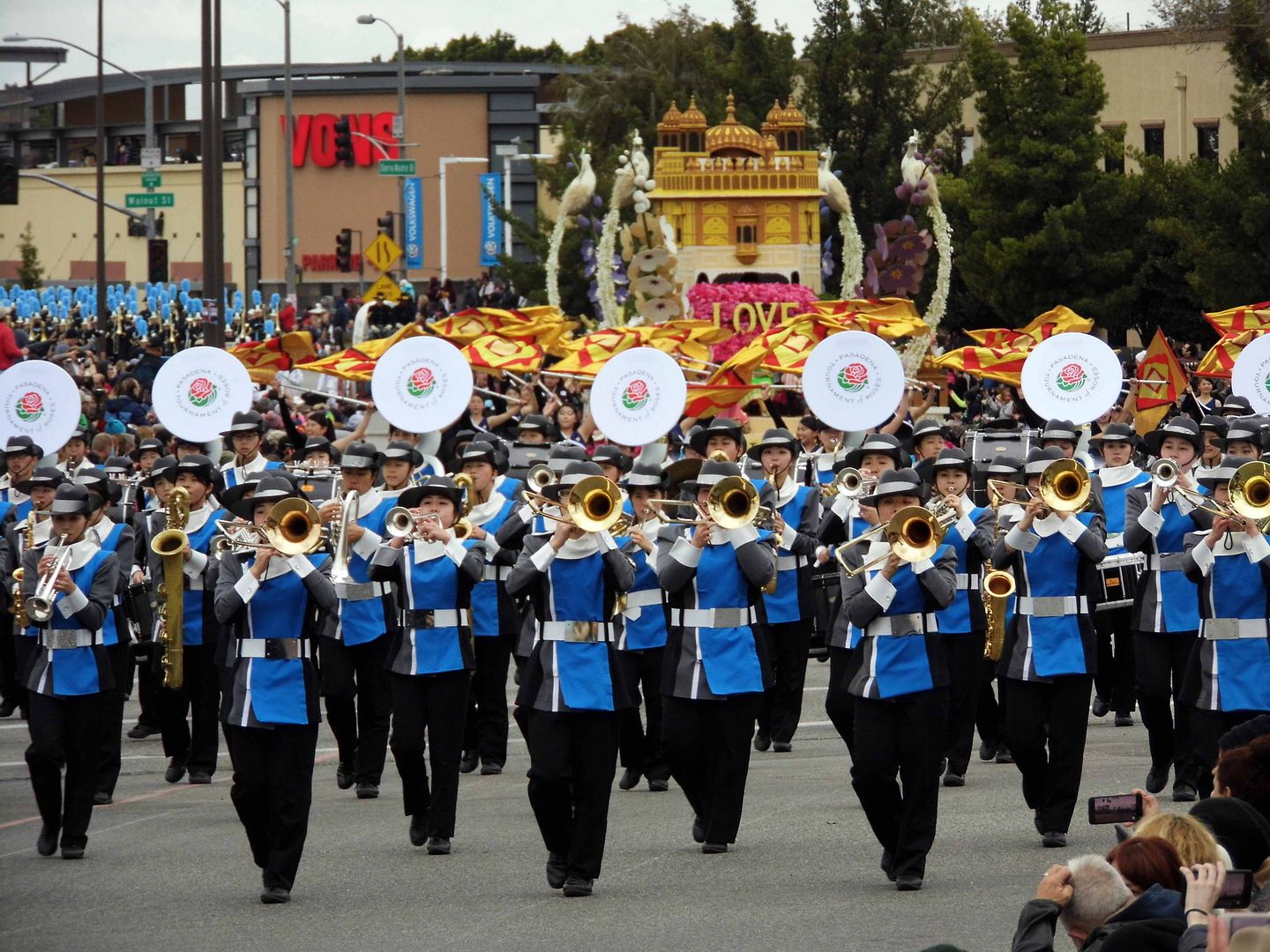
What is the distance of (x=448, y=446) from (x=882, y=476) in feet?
30.5

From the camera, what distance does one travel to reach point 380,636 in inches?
506

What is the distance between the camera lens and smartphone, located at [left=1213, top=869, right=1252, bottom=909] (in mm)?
5160

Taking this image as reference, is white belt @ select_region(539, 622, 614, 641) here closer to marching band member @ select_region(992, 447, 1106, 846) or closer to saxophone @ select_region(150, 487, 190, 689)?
marching band member @ select_region(992, 447, 1106, 846)

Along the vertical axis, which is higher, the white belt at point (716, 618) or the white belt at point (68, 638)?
the white belt at point (716, 618)

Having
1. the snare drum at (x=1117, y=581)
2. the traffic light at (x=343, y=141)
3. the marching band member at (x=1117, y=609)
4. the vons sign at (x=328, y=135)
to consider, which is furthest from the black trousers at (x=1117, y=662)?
the vons sign at (x=328, y=135)

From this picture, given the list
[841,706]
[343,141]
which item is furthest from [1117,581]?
[343,141]

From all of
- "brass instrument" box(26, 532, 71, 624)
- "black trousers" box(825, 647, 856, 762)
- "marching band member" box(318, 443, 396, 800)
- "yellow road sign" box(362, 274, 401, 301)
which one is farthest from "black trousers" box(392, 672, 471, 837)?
"yellow road sign" box(362, 274, 401, 301)

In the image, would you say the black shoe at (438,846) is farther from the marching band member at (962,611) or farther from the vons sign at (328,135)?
the vons sign at (328,135)

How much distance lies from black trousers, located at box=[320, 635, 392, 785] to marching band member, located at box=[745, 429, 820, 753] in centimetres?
237

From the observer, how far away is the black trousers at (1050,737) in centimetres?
1048

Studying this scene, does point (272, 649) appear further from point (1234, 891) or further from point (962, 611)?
point (1234, 891)

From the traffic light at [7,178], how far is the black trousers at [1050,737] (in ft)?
32.3

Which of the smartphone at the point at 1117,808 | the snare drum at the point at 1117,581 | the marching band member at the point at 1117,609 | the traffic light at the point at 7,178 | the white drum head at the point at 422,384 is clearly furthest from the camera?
the traffic light at the point at 7,178

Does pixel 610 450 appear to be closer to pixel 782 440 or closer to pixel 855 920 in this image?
pixel 782 440
